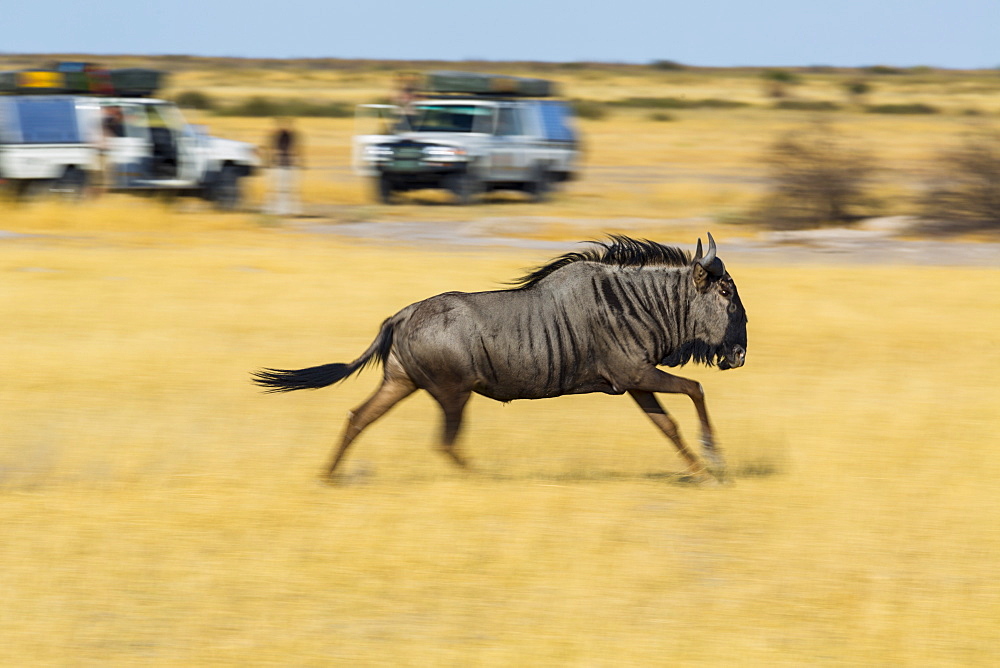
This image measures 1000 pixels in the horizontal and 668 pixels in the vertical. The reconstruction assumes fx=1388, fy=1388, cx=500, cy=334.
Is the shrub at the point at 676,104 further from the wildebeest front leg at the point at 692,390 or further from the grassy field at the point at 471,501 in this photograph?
the wildebeest front leg at the point at 692,390

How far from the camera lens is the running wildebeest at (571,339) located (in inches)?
289

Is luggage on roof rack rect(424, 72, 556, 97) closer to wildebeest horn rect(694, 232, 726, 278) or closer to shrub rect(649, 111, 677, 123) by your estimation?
wildebeest horn rect(694, 232, 726, 278)

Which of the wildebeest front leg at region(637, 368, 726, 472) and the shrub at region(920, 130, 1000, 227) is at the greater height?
the wildebeest front leg at region(637, 368, 726, 472)

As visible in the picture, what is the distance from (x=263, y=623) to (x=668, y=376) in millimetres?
3012

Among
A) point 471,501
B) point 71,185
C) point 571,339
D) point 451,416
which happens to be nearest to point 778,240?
point 71,185

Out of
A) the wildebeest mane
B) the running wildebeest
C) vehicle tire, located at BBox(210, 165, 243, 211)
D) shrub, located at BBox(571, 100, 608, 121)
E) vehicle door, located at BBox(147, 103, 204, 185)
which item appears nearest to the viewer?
the running wildebeest

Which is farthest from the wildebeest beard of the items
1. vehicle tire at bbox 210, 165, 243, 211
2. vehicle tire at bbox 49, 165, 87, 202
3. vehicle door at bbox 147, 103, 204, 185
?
vehicle tire at bbox 210, 165, 243, 211

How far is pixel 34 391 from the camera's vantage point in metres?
10.2

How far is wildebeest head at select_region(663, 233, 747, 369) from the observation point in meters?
7.61

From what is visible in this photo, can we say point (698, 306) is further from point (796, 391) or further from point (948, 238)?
point (948, 238)

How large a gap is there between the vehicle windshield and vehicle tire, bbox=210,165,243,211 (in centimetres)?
410

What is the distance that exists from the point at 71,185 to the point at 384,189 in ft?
20.6

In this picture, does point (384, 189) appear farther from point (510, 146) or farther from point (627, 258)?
point (627, 258)

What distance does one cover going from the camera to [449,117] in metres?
25.7
